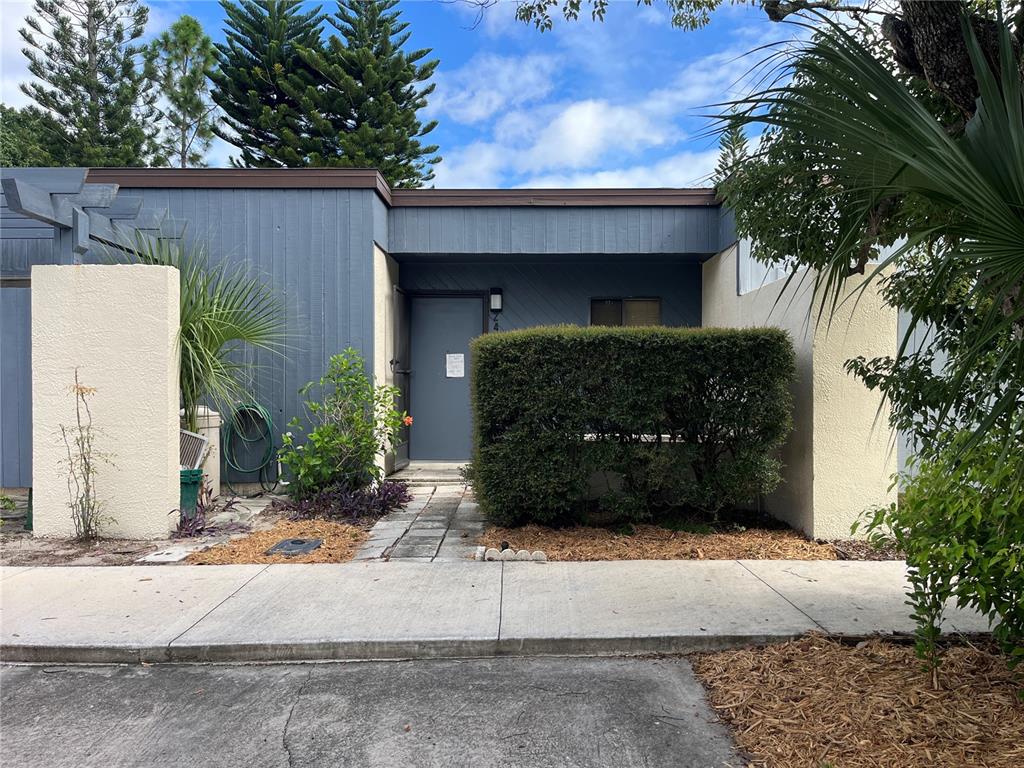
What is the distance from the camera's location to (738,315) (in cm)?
743

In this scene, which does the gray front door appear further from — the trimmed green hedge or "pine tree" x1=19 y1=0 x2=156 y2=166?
"pine tree" x1=19 y1=0 x2=156 y2=166

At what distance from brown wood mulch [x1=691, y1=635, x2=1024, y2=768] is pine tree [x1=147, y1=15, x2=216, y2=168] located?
22.4 metres

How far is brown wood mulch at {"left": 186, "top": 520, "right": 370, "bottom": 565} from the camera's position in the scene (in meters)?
5.14

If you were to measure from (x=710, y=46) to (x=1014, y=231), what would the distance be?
4.40 m

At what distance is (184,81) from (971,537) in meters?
23.4

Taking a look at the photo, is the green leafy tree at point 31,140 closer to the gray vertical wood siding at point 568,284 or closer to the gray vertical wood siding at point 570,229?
the gray vertical wood siding at point 568,284

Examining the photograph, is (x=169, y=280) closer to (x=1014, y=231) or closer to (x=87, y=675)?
(x=87, y=675)

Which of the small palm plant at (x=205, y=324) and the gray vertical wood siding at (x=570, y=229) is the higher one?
the gray vertical wood siding at (x=570, y=229)

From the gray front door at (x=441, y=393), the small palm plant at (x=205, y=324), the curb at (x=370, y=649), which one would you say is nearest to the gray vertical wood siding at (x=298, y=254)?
the small palm plant at (x=205, y=324)

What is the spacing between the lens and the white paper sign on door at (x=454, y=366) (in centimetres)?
956

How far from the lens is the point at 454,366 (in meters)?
9.57

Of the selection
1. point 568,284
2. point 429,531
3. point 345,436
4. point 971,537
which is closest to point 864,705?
point 971,537

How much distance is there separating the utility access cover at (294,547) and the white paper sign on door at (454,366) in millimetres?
4213

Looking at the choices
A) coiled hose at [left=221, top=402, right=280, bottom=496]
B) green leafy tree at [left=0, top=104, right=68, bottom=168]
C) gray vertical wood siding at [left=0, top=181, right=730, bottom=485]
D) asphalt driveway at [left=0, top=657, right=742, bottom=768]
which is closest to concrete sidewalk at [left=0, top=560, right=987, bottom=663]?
asphalt driveway at [left=0, top=657, right=742, bottom=768]
